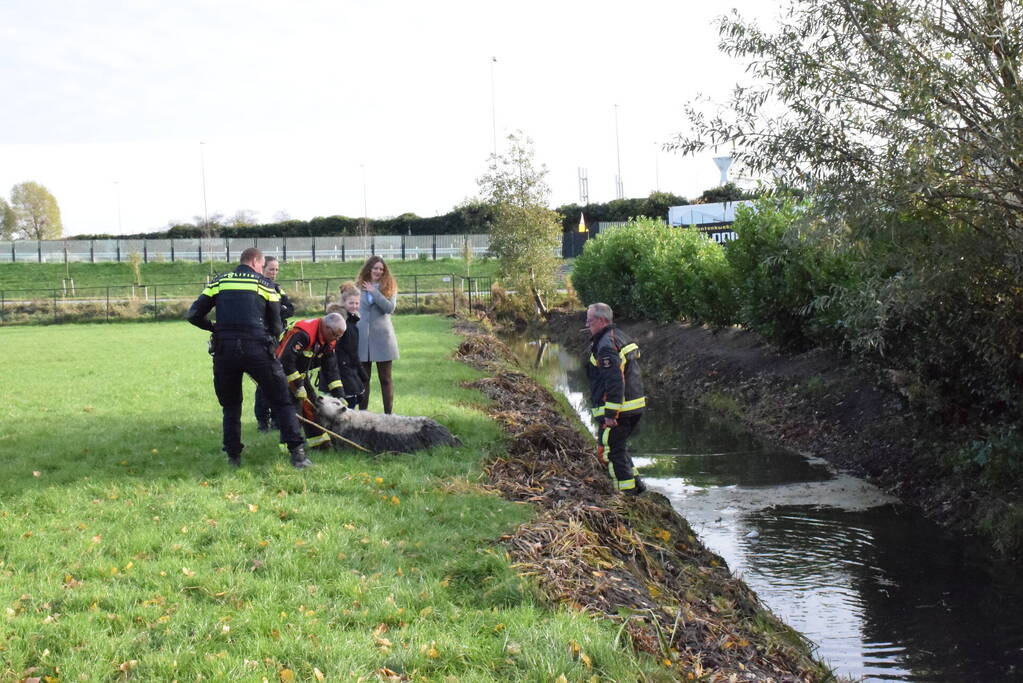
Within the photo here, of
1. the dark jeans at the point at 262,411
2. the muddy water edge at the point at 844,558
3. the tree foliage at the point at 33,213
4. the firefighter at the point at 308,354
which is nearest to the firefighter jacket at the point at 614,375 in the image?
the muddy water edge at the point at 844,558

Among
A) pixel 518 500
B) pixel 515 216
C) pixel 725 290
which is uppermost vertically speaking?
pixel 515 216

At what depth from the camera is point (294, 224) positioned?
80.3 meters

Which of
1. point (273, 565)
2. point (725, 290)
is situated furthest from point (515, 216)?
point (273, 565)

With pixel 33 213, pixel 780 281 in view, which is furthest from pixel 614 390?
pixel 33 213

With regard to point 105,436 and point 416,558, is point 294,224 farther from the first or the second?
point 416,558

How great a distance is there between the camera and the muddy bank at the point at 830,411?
37.5ft

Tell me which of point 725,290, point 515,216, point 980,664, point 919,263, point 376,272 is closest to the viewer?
point 980,664

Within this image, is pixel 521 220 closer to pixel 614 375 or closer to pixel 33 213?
pixel 614 375

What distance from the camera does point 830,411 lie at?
52.4 ft

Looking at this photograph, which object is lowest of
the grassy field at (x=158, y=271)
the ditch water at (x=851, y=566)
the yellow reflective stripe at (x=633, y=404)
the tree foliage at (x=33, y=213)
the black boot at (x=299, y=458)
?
the ditch water at (x=851, y=566)

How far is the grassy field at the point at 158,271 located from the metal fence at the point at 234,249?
9.60 feet

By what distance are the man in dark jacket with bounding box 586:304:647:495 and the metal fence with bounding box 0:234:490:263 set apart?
61.6 meters

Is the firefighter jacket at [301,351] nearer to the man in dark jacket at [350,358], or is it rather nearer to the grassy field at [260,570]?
the grassy field at [260,570]

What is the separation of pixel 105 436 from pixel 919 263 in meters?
9.22
